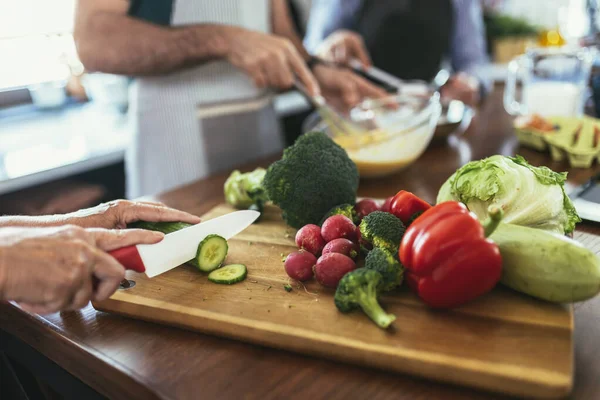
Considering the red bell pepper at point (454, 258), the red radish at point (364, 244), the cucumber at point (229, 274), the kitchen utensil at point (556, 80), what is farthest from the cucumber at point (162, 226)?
the kitchen utensil at point (556, 80)

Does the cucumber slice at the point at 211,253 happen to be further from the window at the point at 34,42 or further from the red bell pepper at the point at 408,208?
the window at the point at 34,42

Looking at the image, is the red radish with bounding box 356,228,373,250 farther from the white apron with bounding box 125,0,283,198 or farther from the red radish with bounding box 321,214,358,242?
the white apron with bounding box 125,0,283,198

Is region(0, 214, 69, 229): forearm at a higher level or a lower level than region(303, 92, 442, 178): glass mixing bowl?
higher

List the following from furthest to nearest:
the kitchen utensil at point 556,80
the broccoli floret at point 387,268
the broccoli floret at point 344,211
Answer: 1. the kitchen utensil at point 556,80
2. the broccoli floret at point 344,211
3. the broccoli floret at point 387,268

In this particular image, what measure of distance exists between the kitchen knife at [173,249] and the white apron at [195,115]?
2.71 ft

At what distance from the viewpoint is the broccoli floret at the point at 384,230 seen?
0.83 meters

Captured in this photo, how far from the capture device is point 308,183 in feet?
3.46

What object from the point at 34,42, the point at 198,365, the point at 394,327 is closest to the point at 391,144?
the point at 394,327


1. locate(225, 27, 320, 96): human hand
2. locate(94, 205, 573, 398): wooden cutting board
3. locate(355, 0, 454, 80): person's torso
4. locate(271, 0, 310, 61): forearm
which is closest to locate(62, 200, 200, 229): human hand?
locate(94, 205, 573, 398): wooden cutting board

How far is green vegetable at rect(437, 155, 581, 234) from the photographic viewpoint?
2.95ft

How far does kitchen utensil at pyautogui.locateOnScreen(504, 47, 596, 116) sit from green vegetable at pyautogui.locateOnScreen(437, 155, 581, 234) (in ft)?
3.49

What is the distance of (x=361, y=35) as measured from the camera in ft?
9.33

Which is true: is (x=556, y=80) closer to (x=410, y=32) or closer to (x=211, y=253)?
(x=410, y=32)

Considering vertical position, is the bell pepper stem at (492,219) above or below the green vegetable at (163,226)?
above
